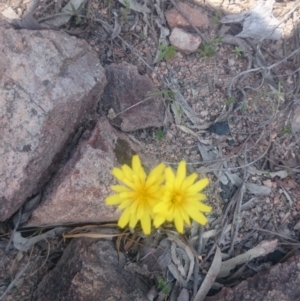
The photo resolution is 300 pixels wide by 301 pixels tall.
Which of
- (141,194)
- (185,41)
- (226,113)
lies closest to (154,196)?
(141,194)

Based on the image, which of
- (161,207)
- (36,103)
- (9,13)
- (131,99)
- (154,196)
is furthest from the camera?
(9,13)

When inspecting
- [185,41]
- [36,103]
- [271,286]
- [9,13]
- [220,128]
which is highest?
[9,13]

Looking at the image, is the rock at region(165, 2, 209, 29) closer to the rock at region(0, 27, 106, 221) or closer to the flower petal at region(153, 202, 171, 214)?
the rock at region(0, 27, 106, 221)

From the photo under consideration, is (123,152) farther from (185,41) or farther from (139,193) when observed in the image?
(185,41)

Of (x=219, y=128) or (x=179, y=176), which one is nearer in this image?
(x=179, y=176)

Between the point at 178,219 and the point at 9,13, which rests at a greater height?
the point at 9,13

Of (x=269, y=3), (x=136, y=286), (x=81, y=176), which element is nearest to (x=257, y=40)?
(x=269, y=3)

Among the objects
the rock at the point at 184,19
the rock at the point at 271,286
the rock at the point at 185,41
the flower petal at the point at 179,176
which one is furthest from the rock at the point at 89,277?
the rock at the point at 184,19
